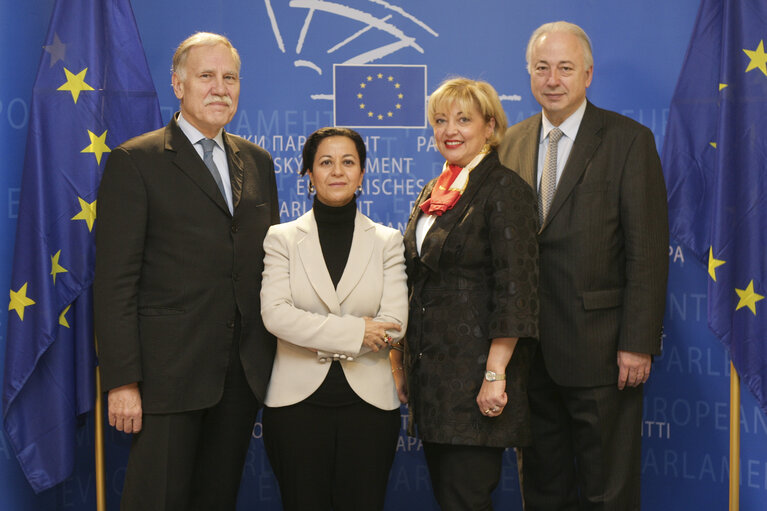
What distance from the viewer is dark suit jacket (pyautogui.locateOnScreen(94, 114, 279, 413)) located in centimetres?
229

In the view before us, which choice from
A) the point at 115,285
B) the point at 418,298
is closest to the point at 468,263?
the point at 418,298

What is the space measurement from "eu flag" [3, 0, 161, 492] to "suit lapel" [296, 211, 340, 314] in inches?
42.4

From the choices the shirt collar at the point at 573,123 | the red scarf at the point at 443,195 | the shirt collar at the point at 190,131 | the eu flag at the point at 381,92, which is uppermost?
the eu flag at the point at 381,92

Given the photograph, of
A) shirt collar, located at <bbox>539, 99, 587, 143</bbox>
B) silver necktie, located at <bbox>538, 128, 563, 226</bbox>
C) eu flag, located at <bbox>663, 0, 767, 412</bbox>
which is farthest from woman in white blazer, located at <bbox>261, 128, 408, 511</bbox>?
eu flag, located at <bbox>663, 0, 767, 412</bbox>

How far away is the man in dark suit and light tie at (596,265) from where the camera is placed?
252 centimetres

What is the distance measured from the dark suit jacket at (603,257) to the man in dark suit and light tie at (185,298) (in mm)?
1038

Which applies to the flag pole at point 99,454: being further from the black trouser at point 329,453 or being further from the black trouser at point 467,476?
the black trouser at point 467,476

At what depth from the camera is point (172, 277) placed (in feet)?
7.75

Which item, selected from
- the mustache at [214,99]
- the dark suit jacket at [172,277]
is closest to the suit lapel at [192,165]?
the dark suit jacket at [172,277]

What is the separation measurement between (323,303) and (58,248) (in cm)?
126

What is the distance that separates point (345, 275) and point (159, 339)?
65 cm

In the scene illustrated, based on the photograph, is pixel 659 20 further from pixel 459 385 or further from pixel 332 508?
pixel 332 508

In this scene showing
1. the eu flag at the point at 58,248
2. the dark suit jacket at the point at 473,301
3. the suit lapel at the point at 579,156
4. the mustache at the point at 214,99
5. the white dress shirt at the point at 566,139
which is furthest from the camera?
the eu flag at the point at 58,248

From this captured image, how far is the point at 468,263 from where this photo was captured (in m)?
2.29
